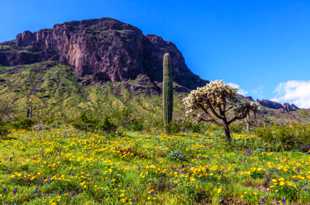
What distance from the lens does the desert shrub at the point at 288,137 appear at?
13.5 meters

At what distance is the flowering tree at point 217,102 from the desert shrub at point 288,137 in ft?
5.32

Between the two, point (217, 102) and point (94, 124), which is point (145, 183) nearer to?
point (217, 102)

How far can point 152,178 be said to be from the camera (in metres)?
6.47

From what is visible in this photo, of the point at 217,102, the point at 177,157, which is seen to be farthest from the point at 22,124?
the point at 177,157

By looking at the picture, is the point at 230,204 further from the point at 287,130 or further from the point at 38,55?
the point at 38,55

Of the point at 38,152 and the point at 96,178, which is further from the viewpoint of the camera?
the point at 38,152

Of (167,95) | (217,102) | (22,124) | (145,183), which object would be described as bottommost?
(145,183)

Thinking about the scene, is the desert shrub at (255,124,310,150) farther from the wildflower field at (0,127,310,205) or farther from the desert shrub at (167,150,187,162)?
the desert shrub at (167,150,187,162)

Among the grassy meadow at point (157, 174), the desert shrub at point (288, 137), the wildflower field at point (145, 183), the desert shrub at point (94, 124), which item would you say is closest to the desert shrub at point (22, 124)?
the desert shrub at point (94, 124)

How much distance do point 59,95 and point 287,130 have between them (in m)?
141

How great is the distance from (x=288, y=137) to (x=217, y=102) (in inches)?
158

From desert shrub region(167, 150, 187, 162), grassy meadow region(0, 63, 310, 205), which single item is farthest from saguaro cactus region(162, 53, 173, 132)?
desert shrub region(167, 150, 187, 162)

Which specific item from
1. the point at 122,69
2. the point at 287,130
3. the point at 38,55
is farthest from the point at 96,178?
the point at 38,55

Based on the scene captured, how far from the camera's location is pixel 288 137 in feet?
45.8
